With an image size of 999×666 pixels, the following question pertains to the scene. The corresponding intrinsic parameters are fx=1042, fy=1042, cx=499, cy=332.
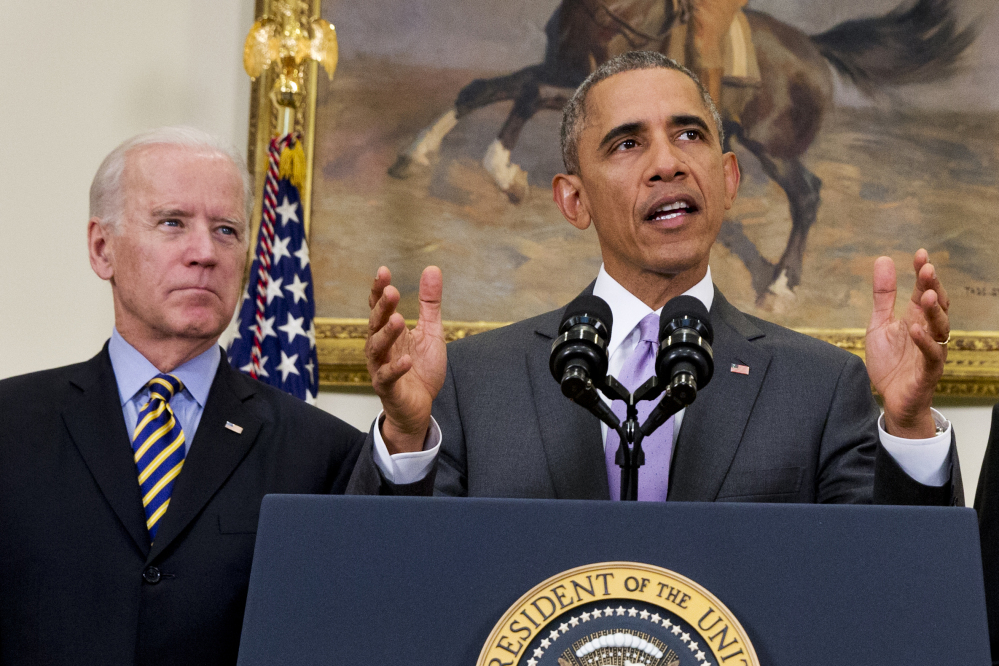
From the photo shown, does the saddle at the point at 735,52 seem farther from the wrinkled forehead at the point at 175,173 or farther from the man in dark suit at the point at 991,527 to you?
the man in dark suit at the point at 991,527

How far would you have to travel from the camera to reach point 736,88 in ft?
15.6

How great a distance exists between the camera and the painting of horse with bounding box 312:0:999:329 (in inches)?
182

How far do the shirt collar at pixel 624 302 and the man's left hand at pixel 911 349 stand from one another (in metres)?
0.55

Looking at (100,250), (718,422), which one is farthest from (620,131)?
(100,250)

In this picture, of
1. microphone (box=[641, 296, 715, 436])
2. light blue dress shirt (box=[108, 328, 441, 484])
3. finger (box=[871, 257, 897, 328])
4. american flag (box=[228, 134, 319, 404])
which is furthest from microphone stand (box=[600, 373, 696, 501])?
american flag (box=[228, 134, 319, 404])

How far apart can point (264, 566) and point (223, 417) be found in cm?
123

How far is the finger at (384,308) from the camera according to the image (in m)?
1.63

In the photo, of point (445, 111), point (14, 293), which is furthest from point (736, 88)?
point (14, 293)

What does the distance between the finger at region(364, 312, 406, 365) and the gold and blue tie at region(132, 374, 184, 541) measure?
0.85 meters

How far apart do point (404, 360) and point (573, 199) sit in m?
0.98

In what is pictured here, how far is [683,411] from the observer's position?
6.90ft

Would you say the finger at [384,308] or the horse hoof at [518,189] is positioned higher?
the horse hoof at [518,189]
